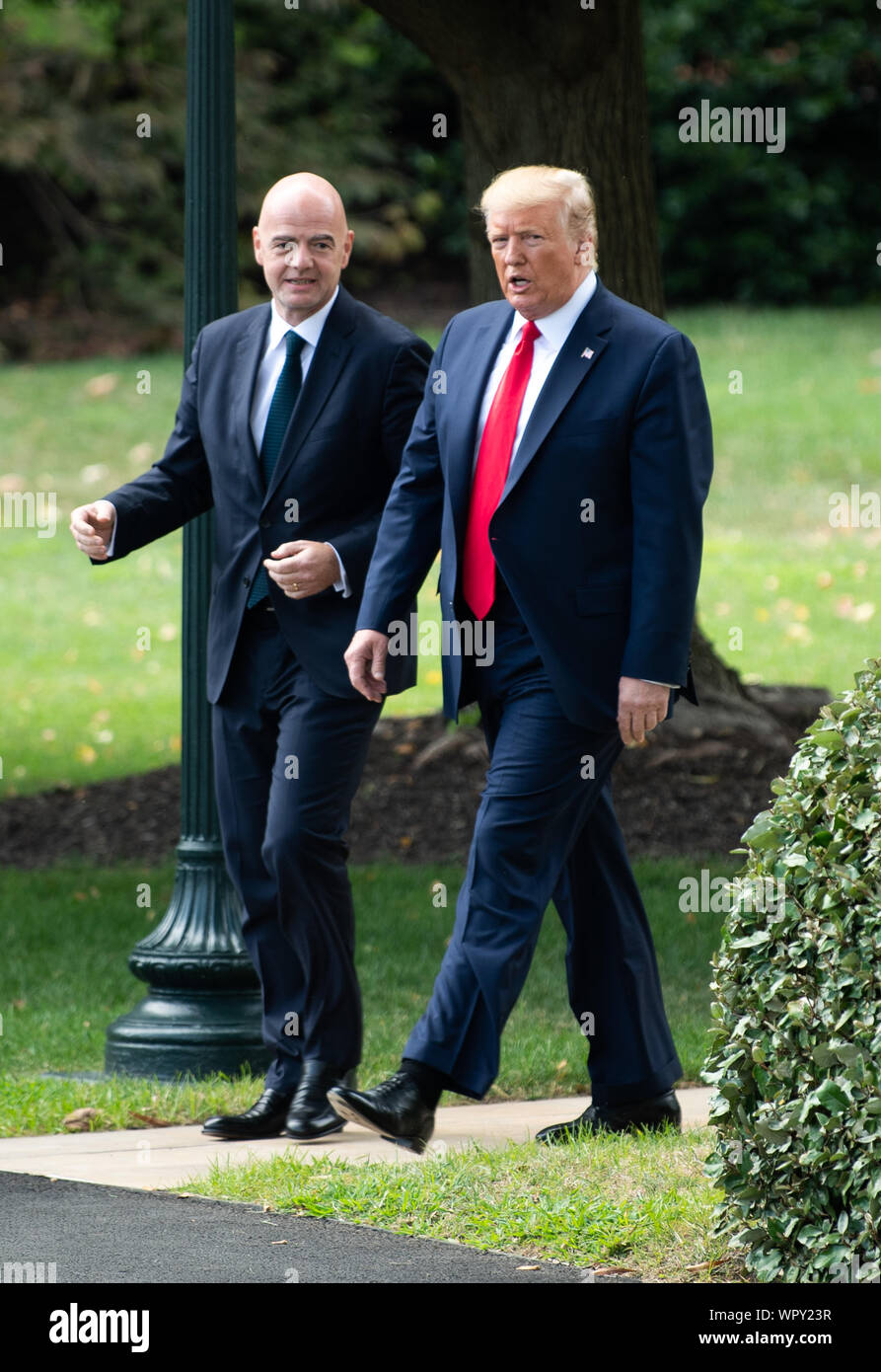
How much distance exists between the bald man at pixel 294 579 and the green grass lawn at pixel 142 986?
476mm

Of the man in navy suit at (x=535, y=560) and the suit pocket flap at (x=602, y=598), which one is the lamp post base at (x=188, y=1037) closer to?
the man in navy suit at (x=535, y=560)

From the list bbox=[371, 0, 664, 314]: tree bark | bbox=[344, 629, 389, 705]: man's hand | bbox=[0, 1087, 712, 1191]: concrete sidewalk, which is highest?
bbox=[371, 0, 664, 314]: tree bark

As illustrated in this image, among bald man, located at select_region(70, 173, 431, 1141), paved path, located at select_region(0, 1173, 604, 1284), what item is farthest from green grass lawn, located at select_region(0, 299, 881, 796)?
paved path, located at select_region(0, 1173, 604, 1284)

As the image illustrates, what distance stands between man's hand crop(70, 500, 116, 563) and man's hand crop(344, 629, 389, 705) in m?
0.82

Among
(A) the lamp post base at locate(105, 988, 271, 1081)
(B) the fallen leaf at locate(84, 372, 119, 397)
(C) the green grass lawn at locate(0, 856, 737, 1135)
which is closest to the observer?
(C) the green grass lawn at locate(0, 856, 737, 1135)

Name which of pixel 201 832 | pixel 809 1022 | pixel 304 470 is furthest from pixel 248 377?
pixel 809 1022

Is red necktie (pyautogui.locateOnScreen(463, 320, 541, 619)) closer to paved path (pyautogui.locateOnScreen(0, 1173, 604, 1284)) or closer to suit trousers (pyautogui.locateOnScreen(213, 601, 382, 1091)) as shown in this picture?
suit trousers (pyautogui.locateOnScreen(213, 601, 382, 1091))

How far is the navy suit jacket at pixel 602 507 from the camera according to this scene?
4711 mm

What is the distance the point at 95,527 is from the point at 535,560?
4.13ft

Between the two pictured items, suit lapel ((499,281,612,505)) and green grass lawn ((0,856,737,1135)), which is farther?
green grass lawn ((0,856,737,1135))

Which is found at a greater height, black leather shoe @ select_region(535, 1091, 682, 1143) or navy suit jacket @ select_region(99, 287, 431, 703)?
navy suit jacket @ select_region(99, 287, 431, 703)

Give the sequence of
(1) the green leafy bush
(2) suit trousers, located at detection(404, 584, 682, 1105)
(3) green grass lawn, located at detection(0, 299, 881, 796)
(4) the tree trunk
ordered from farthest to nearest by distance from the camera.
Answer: (3) green grass lawn, located at detection(0, 299, 881, 796) < (4) the tree trunk < (2) suit trousers, located at detection(404, 584, 682, 1105) < (1) the green leafy bush

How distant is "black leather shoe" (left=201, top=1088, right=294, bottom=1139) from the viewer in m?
5.29
